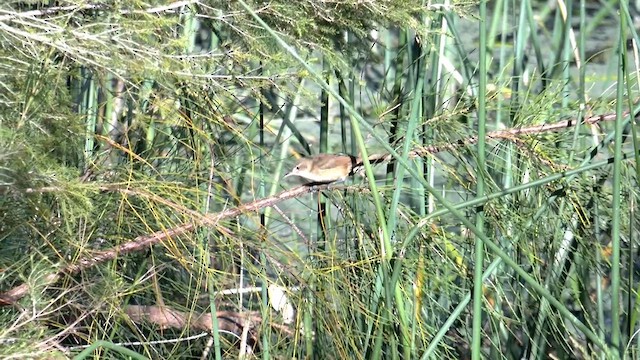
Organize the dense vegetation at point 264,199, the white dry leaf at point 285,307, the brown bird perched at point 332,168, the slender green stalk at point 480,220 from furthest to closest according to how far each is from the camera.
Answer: the brown bird perched at point 332,168 → the white dry leaf at point 285,307 → the dense vegetation at point 264,199 → the slender green stalk at point 480,220

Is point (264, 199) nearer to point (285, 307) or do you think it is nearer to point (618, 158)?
point (285, 307)

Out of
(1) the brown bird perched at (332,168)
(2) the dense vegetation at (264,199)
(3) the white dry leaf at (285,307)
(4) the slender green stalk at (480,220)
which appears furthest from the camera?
(1) the brown bird perched at (332,168)

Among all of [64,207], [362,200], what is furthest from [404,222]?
[64,207]

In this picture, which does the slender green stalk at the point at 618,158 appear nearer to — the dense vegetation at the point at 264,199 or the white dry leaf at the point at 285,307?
the dense vegetation at the point at 264,199

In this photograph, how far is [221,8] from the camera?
1.81 metres

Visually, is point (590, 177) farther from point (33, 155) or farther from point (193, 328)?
point (33, 155)

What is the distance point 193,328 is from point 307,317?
46 centimetres

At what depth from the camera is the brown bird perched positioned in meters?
2.12

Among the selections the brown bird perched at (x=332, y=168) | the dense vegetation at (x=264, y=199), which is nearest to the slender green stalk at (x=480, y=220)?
the dense vegetation at (x=264, y=199)

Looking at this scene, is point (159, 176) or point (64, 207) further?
point (159, 176)

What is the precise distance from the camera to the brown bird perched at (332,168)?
212 centimetres

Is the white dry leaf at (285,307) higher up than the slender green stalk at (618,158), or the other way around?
the slender green stalk at (618,158)

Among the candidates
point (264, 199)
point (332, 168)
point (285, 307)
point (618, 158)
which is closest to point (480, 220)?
point (618, 158)

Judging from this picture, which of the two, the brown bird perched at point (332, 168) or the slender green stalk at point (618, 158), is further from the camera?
the brown bird perched at point (332, 168)
